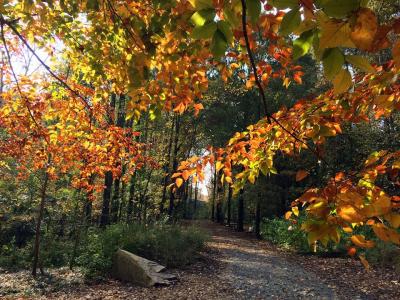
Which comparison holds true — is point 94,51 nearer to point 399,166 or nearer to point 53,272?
point 399,166

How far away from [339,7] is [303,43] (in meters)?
0.25

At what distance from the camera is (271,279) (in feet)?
29.4

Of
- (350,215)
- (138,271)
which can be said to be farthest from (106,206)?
(350,215)

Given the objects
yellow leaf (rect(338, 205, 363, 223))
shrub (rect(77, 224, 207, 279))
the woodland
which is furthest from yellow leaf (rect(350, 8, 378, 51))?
shrub (rect(77, 224, 207, 279))

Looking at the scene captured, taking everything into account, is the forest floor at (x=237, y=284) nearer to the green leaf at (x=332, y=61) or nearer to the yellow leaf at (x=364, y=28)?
the green leaf at (x=332, y=61)

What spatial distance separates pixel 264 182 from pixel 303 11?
66.7ft

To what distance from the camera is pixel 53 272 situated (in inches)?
376

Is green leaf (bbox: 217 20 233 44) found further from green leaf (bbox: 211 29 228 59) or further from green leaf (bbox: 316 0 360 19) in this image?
green leaf (bbox: 316 0 360 19)

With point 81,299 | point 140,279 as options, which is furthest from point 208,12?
point 140,279

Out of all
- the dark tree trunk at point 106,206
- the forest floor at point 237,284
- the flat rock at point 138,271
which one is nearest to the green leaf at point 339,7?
the forest floor at point 237,284

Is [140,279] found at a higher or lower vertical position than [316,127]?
lower

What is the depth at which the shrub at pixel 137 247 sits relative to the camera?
9.16 meters

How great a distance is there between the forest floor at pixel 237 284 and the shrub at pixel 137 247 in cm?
42

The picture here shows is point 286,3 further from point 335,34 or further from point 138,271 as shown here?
point 138,271
